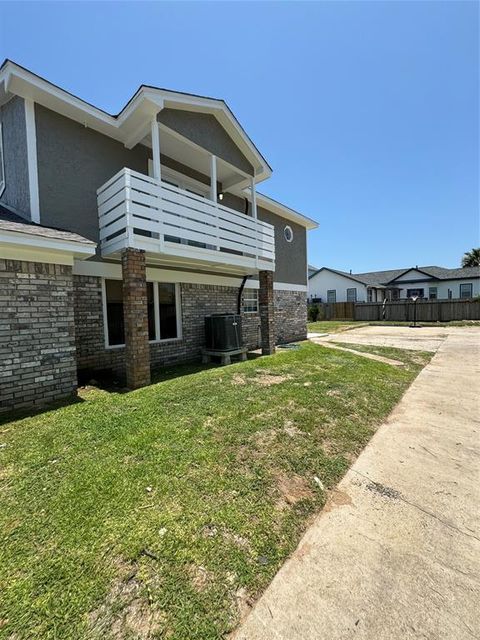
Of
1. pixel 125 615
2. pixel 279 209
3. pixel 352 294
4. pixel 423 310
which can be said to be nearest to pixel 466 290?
pixel 423 310

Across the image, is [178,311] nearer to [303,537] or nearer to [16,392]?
[16,392]

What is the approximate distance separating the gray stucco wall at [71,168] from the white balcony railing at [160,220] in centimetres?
33

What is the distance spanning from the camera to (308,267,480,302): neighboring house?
30.1 metres

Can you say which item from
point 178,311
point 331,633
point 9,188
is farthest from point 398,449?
point 9,188

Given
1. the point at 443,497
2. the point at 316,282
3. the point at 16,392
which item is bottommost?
the point at 443,497

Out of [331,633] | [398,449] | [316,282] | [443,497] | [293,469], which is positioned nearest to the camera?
[331,633]

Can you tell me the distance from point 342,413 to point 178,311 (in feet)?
17.9

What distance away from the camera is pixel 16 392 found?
463 centimetres

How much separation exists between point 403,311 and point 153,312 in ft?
78.8

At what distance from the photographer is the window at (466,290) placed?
29941 millimetres

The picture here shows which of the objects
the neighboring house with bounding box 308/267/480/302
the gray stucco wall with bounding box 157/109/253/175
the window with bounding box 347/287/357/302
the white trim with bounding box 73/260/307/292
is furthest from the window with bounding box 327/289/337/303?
the gray stucco wall with bounding box 157/109/253/175

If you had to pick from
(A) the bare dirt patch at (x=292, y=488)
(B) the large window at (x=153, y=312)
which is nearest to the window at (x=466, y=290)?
(B) the large window at (x=153, y=312)

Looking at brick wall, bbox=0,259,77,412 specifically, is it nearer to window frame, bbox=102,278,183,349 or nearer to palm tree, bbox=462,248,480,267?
window frame, bbox=102,278,183,349

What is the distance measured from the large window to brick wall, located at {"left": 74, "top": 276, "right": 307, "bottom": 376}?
0.62 feet
